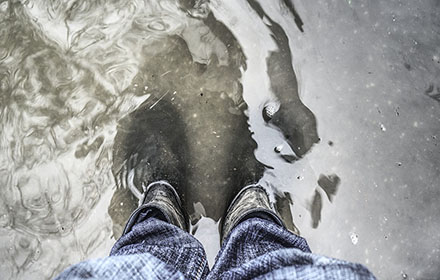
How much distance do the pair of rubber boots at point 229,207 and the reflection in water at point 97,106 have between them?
0.08 meters

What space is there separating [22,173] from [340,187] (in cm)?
112

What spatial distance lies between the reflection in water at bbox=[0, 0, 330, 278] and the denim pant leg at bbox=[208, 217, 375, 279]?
335mm

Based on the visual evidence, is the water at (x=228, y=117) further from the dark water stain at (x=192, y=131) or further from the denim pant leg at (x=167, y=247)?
the denim pant leg at (x=167, y=247)

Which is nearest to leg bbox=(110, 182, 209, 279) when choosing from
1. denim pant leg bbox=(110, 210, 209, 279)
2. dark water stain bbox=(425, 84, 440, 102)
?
denim pant leg bbox=(110, 210, 209, 279)

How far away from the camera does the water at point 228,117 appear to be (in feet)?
4.25

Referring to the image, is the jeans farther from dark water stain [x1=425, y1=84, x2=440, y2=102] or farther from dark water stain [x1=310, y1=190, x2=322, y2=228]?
dark water stain [x1=425, y1=84, x2=440, y2=102]

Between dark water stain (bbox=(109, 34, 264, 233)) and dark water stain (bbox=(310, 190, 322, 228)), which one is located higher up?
dark water stain (bbox=(109, 34, 264, 233))

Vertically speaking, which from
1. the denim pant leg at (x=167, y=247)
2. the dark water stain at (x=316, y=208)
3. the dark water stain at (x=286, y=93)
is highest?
the denim pant leg at (x=167, y=247)

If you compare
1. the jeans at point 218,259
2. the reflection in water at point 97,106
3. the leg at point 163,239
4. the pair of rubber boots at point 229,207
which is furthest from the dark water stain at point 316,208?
the leg at point 163,239

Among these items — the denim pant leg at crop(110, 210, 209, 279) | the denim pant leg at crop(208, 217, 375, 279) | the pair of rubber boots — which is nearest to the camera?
the denim pant leg at crop(208, 217, 375, 279)

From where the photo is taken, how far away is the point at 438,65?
4.22 feet

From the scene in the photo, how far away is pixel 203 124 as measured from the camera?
133 centimetres

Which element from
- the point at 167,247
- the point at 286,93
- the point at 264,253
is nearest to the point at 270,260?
the point at 264,253

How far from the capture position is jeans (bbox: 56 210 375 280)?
69 cm
